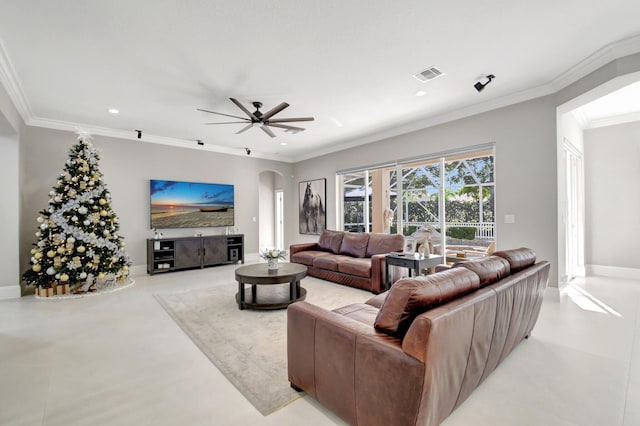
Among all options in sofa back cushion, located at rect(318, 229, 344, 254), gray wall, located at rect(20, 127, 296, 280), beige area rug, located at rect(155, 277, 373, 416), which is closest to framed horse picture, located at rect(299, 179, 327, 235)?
gray wall, located at rect(20, 127, 296, 280)

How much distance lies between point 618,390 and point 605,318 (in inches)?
72.3

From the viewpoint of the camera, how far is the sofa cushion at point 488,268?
195 cm

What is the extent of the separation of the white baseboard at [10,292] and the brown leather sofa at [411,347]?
16.5 ft

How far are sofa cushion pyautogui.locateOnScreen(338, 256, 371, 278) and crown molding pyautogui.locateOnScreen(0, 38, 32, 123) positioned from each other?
→ 15.9 ft

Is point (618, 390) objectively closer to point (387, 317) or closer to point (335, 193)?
point (387, 317)

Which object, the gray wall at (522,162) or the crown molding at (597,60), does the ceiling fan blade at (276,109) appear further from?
the crown molding at (597,60)

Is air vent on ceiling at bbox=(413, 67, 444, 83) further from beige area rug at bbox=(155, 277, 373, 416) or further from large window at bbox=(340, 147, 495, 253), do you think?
beige area rug at bbox=(155, 277, 373, 416)

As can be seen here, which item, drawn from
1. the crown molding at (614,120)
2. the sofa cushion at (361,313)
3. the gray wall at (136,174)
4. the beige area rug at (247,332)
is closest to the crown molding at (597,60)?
the crown molding at (614,120)

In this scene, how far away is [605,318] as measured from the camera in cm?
340

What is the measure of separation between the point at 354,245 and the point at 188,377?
12.5ft

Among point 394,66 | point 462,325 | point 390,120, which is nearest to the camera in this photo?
point 462,325

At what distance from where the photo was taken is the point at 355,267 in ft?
15.4

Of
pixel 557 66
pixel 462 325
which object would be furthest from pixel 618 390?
pixel 557 66

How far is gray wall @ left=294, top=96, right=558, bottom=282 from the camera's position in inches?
156
